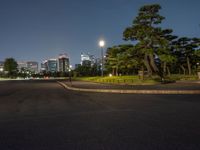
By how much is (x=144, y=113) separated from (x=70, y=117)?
8.61 feet

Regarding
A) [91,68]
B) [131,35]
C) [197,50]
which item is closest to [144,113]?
[131,35]

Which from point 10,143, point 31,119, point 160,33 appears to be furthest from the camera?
point 160,33

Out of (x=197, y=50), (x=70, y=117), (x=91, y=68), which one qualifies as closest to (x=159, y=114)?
(x=70, y=117)

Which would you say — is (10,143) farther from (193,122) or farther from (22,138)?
(193,122)

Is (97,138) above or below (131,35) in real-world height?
below

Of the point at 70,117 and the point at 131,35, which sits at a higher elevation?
the point at 131,35

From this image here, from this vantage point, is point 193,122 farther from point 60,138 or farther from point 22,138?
point 22,138

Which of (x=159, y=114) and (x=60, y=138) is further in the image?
(x=159, y=114)

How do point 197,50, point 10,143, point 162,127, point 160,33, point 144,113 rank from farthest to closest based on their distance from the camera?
point 197,50
point 160,33
point 144,113
point 162,127
point 10,143

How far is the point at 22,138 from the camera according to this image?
646 cm

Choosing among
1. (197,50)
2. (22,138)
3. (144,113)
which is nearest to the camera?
(22,138)

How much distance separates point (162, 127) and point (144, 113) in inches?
→ 102

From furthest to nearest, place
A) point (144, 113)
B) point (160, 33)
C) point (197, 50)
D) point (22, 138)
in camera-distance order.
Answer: point (197, 50)
point (160, 33)
point (144, 113)
point (22, 138)

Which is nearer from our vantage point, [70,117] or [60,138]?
[60,138]
